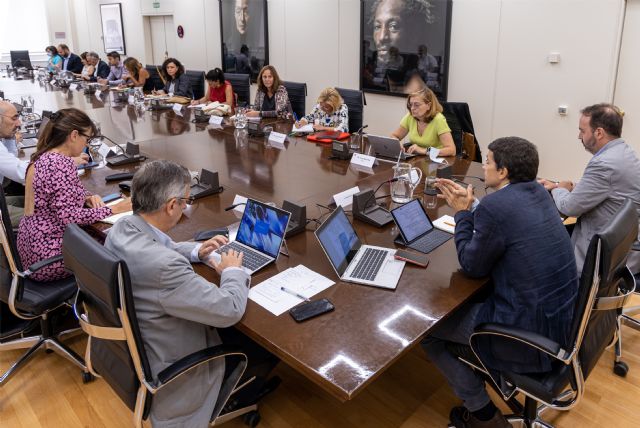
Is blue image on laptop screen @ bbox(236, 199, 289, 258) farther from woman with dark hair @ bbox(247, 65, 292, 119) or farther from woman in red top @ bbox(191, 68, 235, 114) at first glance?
woman in red top @ bbox(191, 68, 235, 114)

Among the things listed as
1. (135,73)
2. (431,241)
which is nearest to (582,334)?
(431,241)

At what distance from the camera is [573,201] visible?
237cm

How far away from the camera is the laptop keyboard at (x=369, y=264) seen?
5.83 feet

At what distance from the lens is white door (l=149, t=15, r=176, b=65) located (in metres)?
9.45

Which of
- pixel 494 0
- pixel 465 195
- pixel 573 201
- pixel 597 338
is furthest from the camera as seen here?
pixel 494 0

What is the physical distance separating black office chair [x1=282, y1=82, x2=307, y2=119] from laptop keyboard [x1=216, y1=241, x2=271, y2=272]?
354 centimetres

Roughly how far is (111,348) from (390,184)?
67.4 inches

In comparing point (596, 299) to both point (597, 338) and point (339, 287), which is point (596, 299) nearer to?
point (597, 338)

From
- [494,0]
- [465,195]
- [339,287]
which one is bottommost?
[339,287]

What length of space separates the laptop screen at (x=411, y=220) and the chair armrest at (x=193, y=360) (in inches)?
33.3

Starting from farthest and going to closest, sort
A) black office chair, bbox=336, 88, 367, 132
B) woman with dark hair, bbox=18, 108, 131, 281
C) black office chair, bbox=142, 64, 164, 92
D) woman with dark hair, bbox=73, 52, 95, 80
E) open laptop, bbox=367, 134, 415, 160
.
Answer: woman with dark hair, bbox=73, 52, 95, 80
black office chair, bbox=142, 64, 164, 92
black office chair, bbox=336, 88, 367, 132
open laptop, bbox=367, 134, 415, 160
woman with dark hair, bbox=18, 108, 131, 281

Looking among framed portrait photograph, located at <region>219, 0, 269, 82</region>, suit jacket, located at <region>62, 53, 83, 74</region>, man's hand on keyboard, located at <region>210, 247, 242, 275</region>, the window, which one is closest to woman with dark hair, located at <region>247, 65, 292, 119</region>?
framed portrait photograph, located at <region>219, 0, 269, 82</region>

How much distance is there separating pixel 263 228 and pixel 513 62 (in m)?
3.88

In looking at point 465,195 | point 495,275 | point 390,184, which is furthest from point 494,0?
point 495,275
